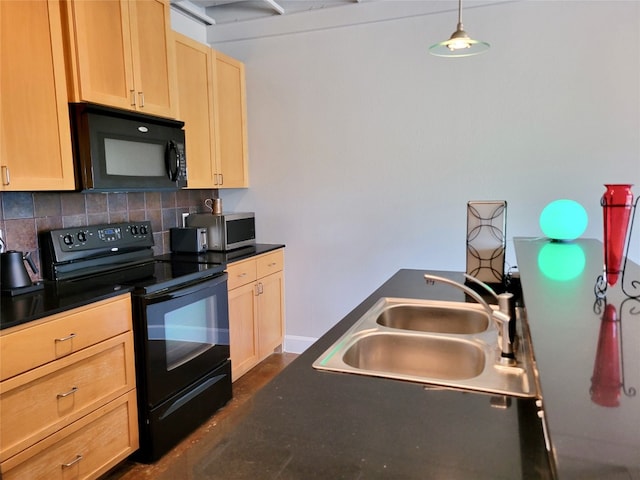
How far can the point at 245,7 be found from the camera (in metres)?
3.46

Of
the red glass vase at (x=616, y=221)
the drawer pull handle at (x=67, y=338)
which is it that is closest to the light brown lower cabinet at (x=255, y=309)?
the drawer pull handle at (x=67, y=338)

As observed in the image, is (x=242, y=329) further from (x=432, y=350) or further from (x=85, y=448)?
(x=432, y=350)

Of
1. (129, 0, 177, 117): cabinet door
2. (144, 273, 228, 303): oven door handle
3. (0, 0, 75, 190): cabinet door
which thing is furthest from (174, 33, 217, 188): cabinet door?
(0, 0, 75, 190): cabinet door

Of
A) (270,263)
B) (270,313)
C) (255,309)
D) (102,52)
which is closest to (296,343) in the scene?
(270,313)

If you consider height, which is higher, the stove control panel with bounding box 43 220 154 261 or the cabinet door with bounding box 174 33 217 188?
the cabinet door with bounding box 174 33 217 188

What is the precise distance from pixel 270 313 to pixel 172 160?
1349mm

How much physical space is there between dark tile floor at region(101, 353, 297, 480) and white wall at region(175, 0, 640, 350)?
0.45 metres

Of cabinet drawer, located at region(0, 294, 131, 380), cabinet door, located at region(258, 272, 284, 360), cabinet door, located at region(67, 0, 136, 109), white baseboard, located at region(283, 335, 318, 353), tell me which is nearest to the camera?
cabinet drawer, located at region(0, 294, 131, 380)

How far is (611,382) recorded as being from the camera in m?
0.72

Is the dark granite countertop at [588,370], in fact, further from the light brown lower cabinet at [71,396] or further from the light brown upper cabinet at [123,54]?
the light brown upper cabinet at [123,54]

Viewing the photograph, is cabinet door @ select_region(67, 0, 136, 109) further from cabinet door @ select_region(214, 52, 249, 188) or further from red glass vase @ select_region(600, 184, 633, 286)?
red glass vase @ select_region(600, 184, 633, 286)

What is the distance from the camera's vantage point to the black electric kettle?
6.49 feet

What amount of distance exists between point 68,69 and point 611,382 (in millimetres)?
2352

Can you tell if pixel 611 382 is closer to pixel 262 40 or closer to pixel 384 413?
pixel 384 413
